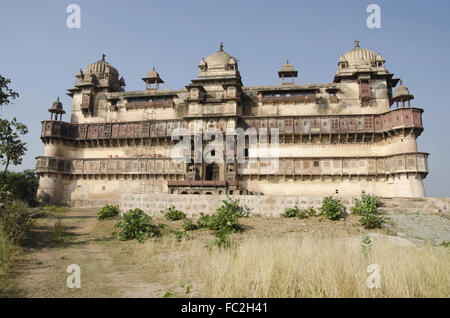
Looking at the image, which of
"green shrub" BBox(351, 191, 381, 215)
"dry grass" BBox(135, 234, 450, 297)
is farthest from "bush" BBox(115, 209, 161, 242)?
"green shrub" BBox(351, 191, 381, 215)

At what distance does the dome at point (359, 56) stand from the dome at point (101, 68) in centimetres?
3499

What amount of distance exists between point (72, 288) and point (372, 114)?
3652 cm

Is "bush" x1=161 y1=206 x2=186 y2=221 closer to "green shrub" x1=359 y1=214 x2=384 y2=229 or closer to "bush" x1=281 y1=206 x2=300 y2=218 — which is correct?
"bush" x1=281 y1=206 x2=300 y2=218

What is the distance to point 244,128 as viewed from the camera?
37750 mm

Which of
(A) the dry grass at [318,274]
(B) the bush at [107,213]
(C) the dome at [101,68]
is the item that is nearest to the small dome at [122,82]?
(C) the dome at [101,68]

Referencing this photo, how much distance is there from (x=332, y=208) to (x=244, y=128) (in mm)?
19597

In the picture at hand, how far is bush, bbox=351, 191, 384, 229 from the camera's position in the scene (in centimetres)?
1747

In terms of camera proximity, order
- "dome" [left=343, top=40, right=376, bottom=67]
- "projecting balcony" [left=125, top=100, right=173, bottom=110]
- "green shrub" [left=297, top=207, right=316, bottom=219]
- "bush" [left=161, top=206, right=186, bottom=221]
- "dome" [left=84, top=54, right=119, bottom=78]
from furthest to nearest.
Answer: "dome" [left=84, top=54, right=119, bottom=78] → "projecting balcony" [left=125, top=100, right=173, bottom=110] → "dome" [left=343, top=40, right=376, bottom=67] → "bush" [left=161, top=206, right=186, bottom=221] → "green shrub" [left=297, top=207, right=316, bottom=219]

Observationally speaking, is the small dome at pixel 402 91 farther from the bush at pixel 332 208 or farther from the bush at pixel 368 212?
the bush at pixel 332 208

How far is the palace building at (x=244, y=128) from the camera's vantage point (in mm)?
34219

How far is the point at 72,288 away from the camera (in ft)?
26.4

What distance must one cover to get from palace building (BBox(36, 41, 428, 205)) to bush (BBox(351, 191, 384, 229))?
12858mm
